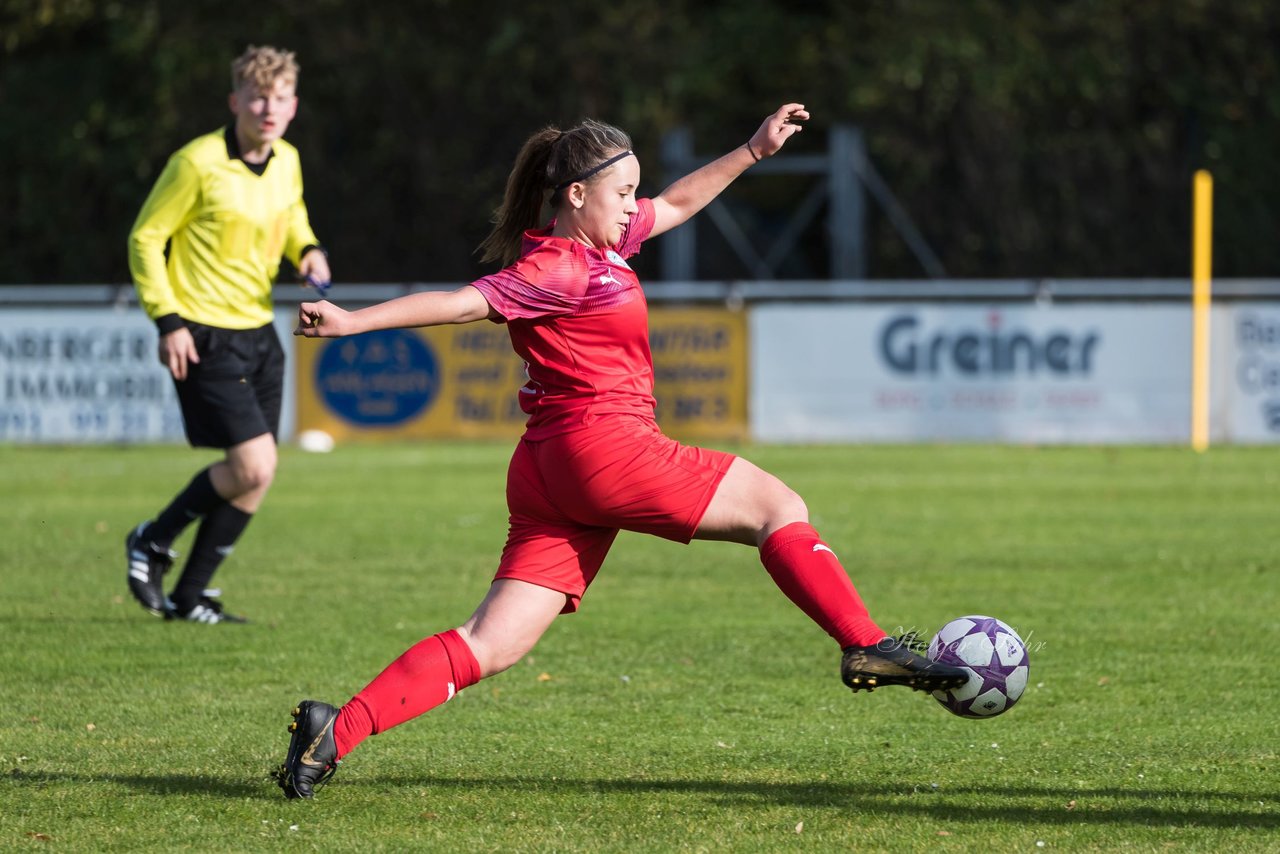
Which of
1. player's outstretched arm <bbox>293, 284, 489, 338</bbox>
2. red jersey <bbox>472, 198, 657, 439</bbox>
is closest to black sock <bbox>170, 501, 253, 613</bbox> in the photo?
red jersey <bbox>472, 198, 657, 439</bbox>

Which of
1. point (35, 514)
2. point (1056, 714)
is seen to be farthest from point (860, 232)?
point (1056, 714)

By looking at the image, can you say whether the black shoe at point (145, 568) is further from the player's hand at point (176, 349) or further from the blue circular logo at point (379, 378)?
the blue circular logo at point (379, 378)

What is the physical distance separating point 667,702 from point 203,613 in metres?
2.71

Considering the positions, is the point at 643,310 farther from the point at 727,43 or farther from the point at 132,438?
the point at 727,43

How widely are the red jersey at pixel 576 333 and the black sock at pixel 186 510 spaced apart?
11.6 ft

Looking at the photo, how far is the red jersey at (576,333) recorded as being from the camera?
473 cm

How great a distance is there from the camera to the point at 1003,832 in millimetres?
4559

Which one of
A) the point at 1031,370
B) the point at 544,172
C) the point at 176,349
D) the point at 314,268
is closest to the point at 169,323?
the point at 176,349

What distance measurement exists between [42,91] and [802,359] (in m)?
15.7

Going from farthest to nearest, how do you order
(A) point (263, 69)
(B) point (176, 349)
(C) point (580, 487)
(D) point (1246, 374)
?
(D) point (1246, 374)
(A) point (263, 69)
(B) point (176, 349)
(C) point (580, 487)

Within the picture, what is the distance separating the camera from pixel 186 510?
8.18 m

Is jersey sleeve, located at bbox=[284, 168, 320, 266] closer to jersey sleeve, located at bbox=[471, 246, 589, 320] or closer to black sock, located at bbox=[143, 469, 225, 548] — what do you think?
black sock, located at bbox=[143, 469, 225, 548]

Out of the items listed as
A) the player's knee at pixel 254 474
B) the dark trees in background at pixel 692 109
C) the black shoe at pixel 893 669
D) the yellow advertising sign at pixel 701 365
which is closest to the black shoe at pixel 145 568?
the player's knee at pixel 254 474

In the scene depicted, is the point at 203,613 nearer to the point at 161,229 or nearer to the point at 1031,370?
the point at 161,229
